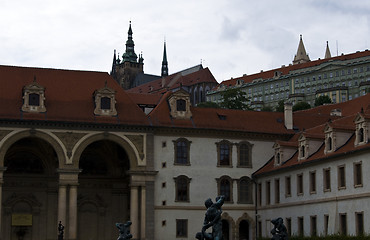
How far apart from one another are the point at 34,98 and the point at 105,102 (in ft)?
19.5

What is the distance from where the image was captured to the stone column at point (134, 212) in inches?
2372

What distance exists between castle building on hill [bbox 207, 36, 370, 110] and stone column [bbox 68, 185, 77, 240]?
305 feet

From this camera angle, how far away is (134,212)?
60.7m

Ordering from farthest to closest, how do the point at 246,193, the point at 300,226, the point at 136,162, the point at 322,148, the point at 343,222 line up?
the point at 246,193 < the point at 136,162 < the point at 300,226 < the point at 322,148 < the point at 343,222

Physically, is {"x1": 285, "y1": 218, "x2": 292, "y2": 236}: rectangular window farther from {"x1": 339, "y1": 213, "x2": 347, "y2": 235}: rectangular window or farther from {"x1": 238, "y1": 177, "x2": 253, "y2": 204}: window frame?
{"x1": 339, "y1": 213, "x2": 347, "y2": 235}: rectangular window

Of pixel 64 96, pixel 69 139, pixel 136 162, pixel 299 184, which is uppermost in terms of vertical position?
pixel 64 96

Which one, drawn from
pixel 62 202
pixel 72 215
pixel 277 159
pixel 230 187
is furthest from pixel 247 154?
pixel 62 202

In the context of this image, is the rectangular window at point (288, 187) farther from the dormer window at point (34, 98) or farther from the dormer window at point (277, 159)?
the dormer window at point (34, 98)

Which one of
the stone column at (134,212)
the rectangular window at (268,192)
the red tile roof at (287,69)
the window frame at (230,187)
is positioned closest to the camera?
the stone column at (134,212)

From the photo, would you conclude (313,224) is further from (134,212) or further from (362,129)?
(134,212)

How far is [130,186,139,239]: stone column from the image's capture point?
60.2m

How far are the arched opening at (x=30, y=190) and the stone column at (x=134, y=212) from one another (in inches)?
287

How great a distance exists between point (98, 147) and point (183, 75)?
127 metres


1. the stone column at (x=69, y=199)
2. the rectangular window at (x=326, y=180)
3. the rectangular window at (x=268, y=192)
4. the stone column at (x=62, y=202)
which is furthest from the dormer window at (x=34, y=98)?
the rectangular window at (x=326, y=180)
